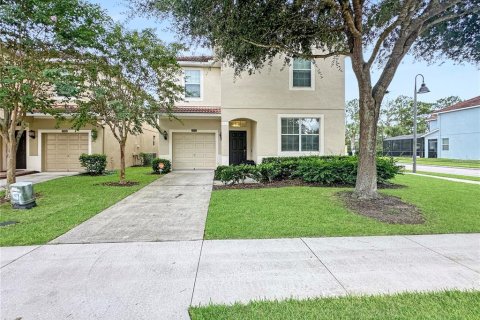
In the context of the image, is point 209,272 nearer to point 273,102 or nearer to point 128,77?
point 128,77

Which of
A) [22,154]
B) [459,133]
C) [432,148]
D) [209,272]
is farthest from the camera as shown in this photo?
[432,148]

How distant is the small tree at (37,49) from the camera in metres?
7.12

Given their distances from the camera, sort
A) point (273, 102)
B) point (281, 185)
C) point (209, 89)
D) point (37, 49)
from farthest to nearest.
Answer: point (209, 89)
point (273, 102)
point (281, 185)
point (37, 49)

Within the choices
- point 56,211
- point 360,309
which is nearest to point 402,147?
point 360,309

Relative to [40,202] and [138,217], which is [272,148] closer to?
[138,217]

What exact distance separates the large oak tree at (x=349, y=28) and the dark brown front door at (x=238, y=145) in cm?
714

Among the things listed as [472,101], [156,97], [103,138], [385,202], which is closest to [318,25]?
[385,202]

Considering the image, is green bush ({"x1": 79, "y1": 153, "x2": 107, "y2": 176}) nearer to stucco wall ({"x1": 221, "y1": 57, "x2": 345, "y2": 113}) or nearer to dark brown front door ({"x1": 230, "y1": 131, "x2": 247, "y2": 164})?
dark brown front door ({"x1": 230, "y1": 131, "x2": 247, "y2": 164})

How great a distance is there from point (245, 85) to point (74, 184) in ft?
28.6

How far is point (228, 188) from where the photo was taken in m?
9.96

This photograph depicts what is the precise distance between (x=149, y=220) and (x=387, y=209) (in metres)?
5.65

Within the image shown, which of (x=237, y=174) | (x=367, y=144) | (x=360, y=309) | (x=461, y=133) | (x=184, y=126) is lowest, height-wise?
(x=360, y=309)

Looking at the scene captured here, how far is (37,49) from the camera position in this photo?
8070 millimetres

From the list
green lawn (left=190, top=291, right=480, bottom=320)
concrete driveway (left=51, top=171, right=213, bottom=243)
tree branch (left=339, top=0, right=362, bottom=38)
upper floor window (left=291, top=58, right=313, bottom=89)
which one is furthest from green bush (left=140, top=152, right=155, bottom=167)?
green lawn (left=190, top=291, right=480, bottom=320)
